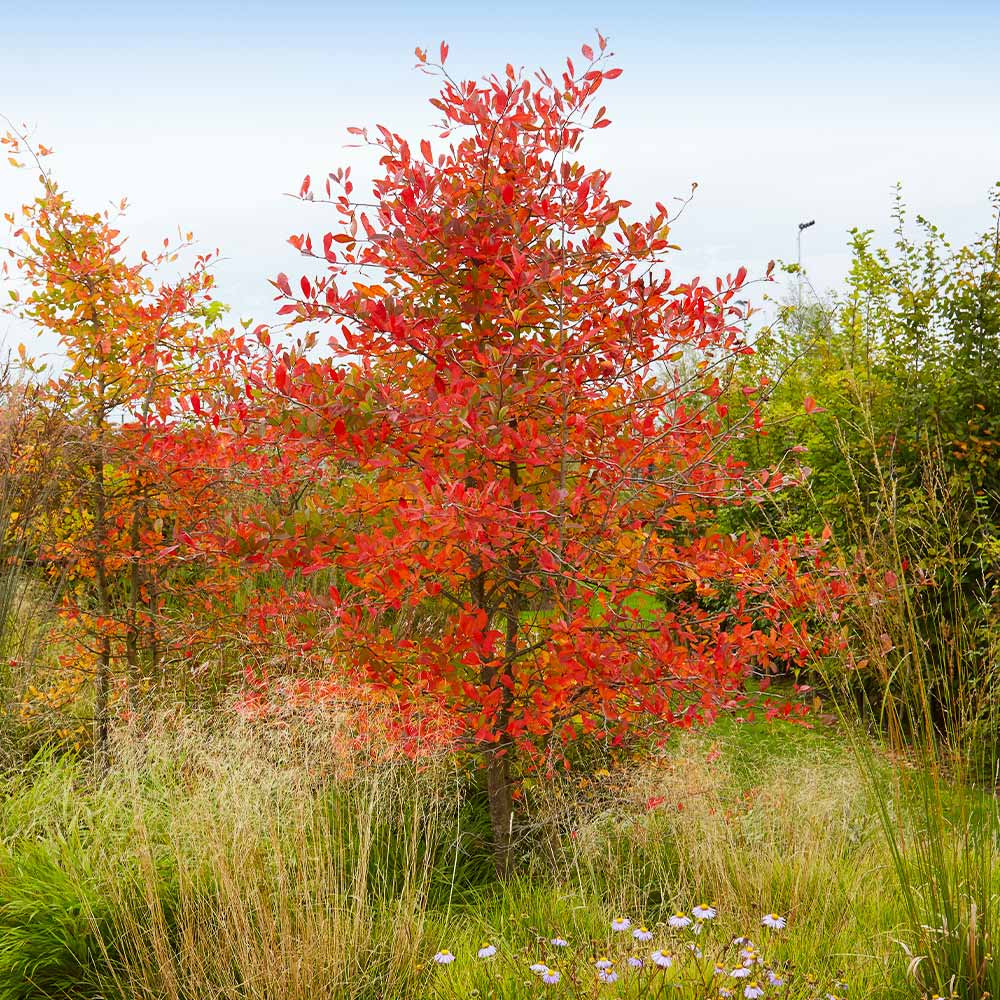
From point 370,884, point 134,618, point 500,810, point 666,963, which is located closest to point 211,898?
point 370,884

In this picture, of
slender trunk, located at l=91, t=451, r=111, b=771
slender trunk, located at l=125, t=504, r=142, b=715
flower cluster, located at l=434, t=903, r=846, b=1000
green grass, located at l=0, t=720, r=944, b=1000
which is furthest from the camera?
slender trunk, located at l=125, t=504, r=142, b=715

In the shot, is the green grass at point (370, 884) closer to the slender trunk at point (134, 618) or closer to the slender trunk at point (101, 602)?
the slender trunk at point (101, 602)

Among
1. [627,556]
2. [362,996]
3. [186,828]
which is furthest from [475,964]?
[627,556]

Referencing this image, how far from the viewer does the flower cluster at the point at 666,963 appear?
2102 mm

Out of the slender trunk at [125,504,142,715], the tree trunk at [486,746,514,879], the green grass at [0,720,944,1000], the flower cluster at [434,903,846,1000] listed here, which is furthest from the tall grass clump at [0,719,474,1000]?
the slender trunk at [125,504,142,715]

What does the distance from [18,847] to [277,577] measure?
8.67ft

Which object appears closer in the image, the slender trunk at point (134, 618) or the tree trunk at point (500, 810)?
the tree trunk at point (500, 810)

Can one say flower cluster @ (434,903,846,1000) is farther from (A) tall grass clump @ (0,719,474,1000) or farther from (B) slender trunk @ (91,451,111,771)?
(B) slender trunk @ (91,451,111,771)

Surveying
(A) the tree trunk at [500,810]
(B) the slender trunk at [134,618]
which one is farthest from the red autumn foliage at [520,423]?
(B) the slender trunk at [134,618]

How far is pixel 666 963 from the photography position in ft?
6.25

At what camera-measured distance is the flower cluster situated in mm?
2102

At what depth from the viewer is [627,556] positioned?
3.16 m

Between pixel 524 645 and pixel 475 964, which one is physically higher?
pixel 524 645

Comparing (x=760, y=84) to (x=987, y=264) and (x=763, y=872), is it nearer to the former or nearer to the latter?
(x=987, y=264)
